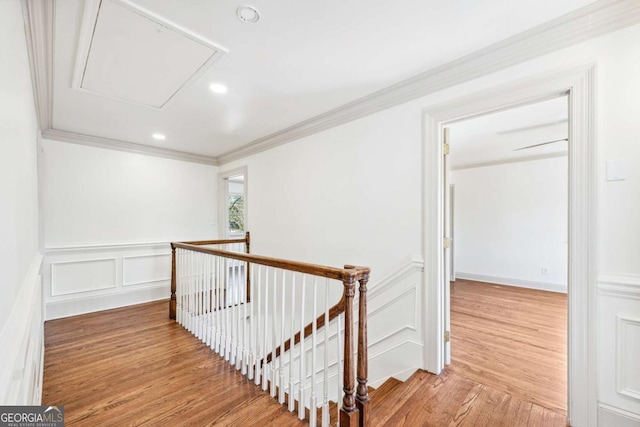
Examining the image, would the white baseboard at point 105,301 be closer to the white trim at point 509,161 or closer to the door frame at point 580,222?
the door frame at point 580,222

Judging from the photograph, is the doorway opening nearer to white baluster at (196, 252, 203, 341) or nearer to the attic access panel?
the attic access panel

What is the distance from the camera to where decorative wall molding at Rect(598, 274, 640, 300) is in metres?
1.44

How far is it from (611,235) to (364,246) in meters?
1.73

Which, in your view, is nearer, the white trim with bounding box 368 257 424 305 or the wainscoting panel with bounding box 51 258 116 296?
the white trim with bounding box 368 257 424 305

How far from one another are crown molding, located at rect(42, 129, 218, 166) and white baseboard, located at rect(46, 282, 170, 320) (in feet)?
6.98

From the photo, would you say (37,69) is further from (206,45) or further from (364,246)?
(364,246)

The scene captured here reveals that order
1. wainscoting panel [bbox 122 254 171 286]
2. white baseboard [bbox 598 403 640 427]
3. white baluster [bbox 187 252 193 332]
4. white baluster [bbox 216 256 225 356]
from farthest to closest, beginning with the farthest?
wainscoting panel [bbox 122 254 171 286] → white baluster [bbox 187 252 193 332] → white baluster [bbox 216 256 225 356] → white baseboard [bbox 598 403 640 427]

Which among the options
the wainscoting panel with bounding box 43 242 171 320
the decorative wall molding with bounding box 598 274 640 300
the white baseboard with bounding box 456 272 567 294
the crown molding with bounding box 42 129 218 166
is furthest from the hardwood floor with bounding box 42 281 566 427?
the crown molding with bounding box 42 129 218 166

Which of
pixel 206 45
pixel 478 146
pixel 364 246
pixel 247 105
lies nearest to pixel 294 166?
pixel 247 105

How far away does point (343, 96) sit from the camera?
105 inches

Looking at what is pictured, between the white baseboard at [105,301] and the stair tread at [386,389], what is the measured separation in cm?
373

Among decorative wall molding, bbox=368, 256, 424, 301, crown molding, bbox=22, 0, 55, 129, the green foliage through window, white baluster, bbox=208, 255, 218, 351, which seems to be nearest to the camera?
crown molding, bbox=22, 0, 55, 129

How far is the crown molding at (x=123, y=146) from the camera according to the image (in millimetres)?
3621

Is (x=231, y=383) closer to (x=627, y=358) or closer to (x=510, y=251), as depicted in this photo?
(x=627, y=358)
